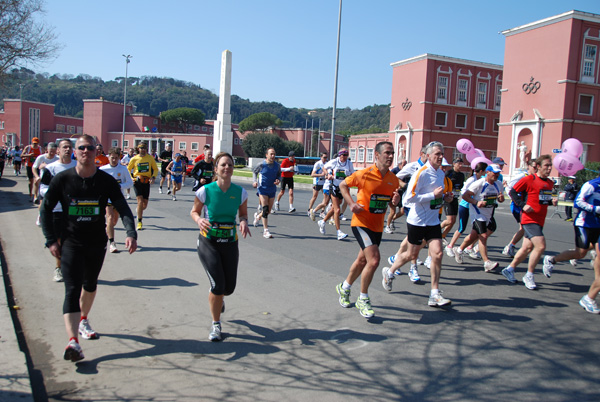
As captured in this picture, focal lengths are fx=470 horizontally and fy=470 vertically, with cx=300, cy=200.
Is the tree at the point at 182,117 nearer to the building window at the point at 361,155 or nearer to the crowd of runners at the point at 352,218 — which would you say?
the building window at the point at 361,155

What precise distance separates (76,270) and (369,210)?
10.3 feet

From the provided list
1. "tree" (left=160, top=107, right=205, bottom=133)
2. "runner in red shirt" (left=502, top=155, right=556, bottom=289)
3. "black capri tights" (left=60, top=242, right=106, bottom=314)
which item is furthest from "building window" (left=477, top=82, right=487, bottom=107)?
"tree" (left=160, top=107, right=205, bottom=133)

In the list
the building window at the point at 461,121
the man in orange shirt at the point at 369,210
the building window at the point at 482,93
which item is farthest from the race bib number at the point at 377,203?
the building window at the point at 482,93

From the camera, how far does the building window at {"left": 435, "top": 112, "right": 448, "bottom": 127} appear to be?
52.8 metres

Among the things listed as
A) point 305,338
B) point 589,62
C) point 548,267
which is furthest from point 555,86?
point 305,338

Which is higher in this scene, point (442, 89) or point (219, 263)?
point (442, 89)

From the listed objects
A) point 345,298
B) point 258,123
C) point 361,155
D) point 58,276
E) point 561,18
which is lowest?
point 58,276

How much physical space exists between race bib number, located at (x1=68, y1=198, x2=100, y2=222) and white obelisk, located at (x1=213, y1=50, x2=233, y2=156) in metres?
27.5

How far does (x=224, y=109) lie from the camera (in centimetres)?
3322

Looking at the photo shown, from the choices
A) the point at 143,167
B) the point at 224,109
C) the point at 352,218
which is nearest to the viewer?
the point at 352,218

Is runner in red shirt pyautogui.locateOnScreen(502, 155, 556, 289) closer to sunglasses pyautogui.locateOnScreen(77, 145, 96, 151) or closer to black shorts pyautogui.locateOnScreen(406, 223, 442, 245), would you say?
black shorts pyautogui.locateOnScreen(406, 223, 442, 245)

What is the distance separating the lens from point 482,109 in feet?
181

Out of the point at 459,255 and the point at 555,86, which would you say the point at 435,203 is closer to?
the point at 459,255

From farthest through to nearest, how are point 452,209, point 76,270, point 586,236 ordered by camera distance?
point 452,209 < point 586,236 < point 76,270
